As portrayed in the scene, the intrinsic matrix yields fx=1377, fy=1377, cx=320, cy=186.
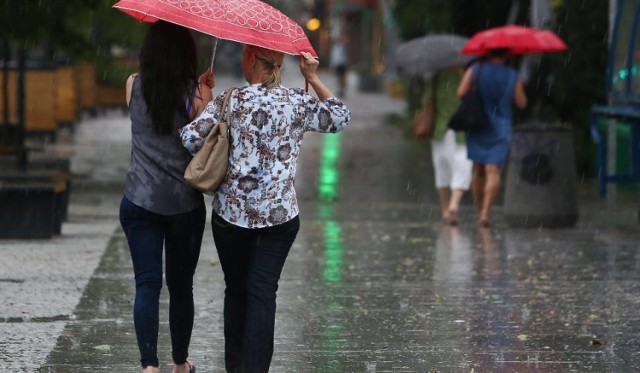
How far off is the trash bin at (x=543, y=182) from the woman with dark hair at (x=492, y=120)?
251mm

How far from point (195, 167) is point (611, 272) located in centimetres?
508

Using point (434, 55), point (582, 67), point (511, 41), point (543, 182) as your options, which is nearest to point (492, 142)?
point (543, 182)

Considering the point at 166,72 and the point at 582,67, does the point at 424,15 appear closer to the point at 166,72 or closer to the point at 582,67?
the point at 582,67

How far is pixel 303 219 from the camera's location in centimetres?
1321

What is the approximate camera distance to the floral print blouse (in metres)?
5.64

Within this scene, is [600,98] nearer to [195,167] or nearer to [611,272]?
[611,272]

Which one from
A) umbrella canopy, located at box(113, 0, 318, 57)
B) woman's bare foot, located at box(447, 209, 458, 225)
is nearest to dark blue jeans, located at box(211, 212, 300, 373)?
umbrella canopy, located at box(113, 0, 318, 57)

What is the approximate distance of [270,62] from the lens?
5727 millimetres

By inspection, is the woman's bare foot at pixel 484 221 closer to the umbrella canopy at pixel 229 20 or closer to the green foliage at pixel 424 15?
the umbrella canopy at pixel 229 20

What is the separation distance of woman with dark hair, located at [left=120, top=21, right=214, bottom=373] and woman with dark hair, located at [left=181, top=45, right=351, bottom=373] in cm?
13

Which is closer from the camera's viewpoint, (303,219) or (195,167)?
(195,167)

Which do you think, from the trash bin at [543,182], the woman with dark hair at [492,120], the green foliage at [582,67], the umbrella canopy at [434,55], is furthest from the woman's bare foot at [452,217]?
the green foliage at [582,67]

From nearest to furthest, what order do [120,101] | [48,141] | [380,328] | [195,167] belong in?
1. [195,167]
2. [380,328]
3. [48,141]
4. [120,101]

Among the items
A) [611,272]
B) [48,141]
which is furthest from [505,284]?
[48,141]
